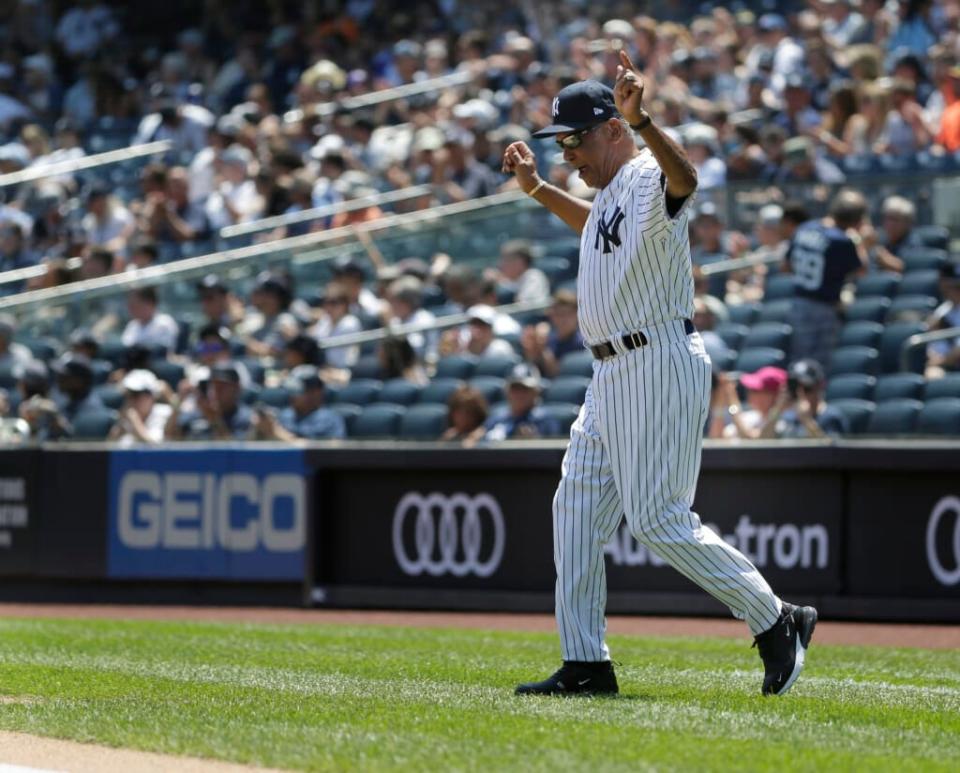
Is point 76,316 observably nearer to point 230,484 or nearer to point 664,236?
point 230,484

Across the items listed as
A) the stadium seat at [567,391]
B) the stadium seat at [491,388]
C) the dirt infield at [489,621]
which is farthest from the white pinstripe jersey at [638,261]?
the stadium seat at [491,388]

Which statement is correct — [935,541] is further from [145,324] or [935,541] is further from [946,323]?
[145,324]

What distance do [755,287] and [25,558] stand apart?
5.88 metres

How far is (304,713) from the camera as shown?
5.30m

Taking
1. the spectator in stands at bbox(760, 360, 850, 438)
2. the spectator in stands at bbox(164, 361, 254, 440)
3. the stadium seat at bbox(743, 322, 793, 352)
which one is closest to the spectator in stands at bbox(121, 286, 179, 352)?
the spectator in stands at bbox(164, 361, 254, 440)

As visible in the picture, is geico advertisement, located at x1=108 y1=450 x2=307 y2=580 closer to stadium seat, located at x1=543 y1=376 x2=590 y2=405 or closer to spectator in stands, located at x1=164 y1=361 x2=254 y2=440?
spectator in stands, located at x1=164 y1=361 x2=254 y2=440

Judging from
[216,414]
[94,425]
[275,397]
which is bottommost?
[94,425]

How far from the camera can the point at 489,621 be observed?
10.8 metres

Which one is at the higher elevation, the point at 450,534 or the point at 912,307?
the point at 912,307

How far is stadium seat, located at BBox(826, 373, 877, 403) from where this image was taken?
37.3 feet

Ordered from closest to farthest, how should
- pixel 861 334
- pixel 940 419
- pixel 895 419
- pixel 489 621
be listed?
pixel 940 419 < pixel 895 419 < pixel 489 621 < pixel 861 334

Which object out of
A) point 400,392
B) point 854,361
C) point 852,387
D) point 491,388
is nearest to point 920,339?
point 854,361

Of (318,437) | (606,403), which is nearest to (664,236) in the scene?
(606,403)

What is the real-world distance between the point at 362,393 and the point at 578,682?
735 cm
